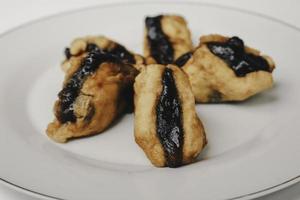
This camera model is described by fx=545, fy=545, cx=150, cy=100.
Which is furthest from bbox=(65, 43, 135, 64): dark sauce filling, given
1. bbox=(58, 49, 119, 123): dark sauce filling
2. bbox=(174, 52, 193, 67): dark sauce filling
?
bbox=(58, 49, 119, 123): dark sauce filling

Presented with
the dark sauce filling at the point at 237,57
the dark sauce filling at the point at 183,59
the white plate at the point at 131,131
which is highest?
the dark sauce filling at the point at 237,57

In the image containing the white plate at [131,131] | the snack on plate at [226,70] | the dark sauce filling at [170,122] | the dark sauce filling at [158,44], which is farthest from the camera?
the dark sauce filling at [158,44]

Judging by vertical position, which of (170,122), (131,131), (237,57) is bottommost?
(131,131)

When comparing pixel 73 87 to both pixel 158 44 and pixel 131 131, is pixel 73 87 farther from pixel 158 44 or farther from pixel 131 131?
pixel 158 44

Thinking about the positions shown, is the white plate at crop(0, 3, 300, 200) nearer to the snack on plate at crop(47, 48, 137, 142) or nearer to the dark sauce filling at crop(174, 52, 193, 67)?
the snack on plate at crop(47, 48, 137, 142)

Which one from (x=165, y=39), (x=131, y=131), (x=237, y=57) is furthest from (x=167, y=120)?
(x=165, y=39)

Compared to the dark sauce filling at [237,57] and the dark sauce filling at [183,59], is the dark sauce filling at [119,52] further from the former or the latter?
the dark sauce filling at [237,57]

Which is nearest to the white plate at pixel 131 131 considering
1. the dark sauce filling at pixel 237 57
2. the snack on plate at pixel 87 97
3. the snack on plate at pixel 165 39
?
the snack on plate at pixel 87 97
